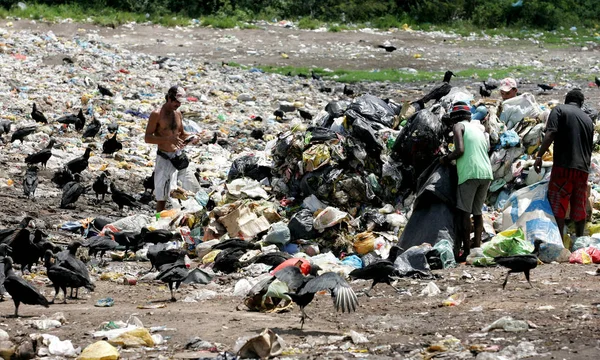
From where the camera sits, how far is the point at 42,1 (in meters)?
26.5

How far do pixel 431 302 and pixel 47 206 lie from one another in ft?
17.7

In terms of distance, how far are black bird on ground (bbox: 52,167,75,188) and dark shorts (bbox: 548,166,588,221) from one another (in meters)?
5.69

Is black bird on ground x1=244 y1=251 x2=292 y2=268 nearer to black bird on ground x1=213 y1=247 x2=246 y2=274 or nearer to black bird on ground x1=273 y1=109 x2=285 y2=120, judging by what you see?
black bird on ground x1=213 y1=247 x2=246 y2=274

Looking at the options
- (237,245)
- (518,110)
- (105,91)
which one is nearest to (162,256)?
(237,245)

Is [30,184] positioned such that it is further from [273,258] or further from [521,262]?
[521,262]

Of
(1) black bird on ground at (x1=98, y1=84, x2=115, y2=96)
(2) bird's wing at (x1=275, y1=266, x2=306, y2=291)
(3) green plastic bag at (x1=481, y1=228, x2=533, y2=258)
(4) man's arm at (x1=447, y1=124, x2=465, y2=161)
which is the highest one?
(4) man's arm at (x1=447, y1=124, x2=465, y2=161)

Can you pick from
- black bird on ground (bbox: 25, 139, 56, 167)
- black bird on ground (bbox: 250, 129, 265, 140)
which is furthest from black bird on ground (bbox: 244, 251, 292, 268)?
black bird on ground (bbox: 250, 129, 265, 140)

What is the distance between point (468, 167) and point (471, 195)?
0.86 ft

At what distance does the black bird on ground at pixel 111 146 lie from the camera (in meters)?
12.9

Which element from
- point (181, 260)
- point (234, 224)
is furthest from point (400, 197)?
point (181, 260)

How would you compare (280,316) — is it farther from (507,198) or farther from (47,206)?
(47,206)

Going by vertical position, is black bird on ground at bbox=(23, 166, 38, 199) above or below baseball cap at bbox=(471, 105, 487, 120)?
below

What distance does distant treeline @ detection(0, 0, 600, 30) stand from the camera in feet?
89.6

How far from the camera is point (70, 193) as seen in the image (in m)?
10.7
